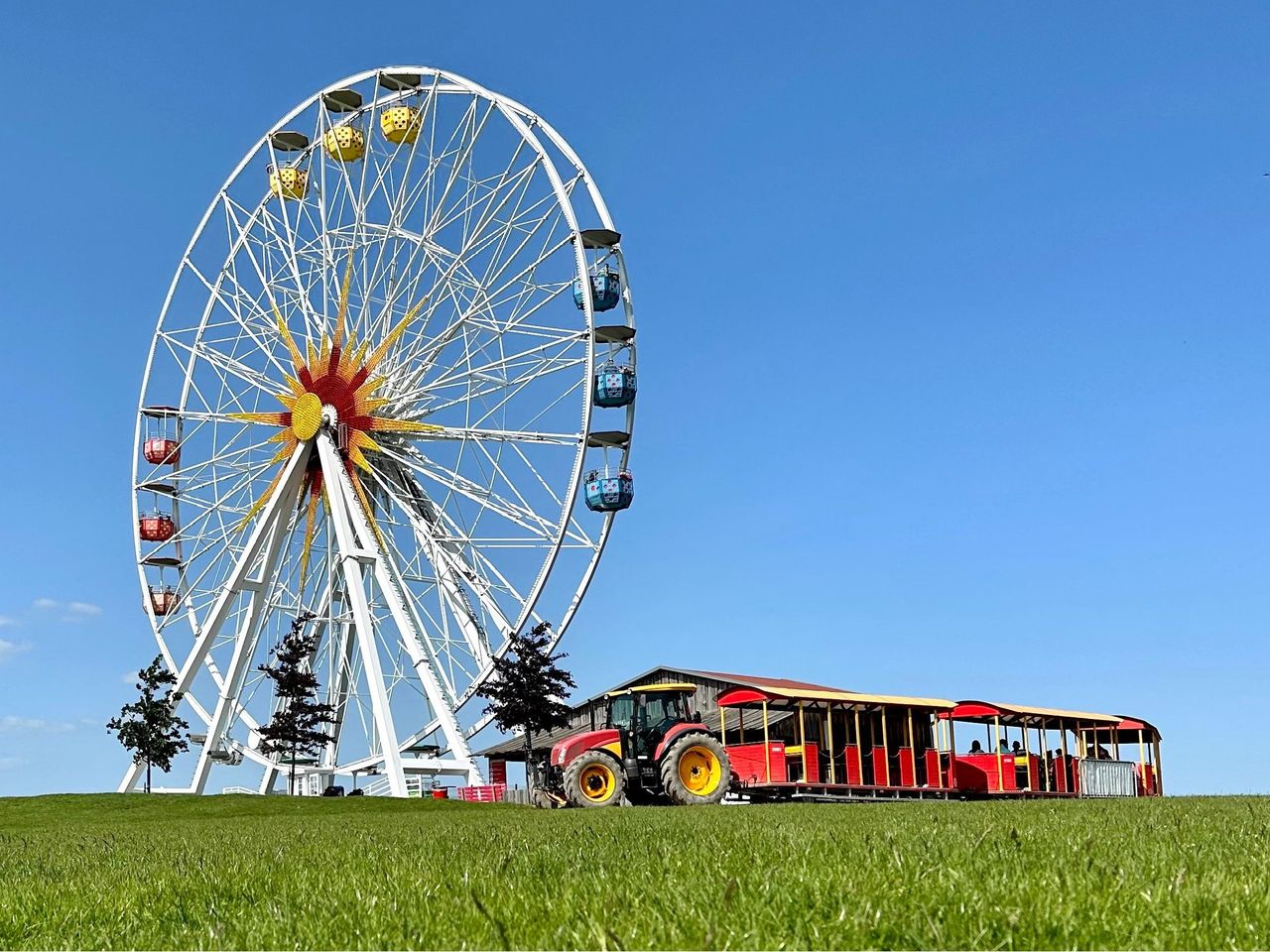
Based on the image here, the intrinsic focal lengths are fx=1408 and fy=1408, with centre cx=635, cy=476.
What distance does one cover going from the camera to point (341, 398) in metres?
38.3

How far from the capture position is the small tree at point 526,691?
122 feet

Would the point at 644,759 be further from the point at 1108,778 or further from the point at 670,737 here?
the point at 1108,778

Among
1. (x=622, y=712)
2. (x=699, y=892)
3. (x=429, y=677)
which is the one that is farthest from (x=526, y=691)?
(x=699, y=892)

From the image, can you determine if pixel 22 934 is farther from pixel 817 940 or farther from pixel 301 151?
pixel 301 151

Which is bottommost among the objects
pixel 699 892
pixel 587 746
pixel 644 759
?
pixel 699 892

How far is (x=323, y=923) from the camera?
14.1ft

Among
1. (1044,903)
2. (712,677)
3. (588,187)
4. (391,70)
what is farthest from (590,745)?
(391,70)

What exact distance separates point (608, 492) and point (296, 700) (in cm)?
1133

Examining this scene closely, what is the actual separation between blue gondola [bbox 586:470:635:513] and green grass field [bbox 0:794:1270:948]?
2722 centimetres

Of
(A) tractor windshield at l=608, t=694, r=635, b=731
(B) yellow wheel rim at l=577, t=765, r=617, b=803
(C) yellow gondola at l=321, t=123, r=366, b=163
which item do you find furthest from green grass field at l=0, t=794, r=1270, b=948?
(C) yellow gondola at l=321, t=123, r=366, b=163

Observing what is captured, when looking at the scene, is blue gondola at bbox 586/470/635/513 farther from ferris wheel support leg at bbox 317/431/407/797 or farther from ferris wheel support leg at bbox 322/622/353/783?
ferris wheel support leg at bbox 322/622/353/783

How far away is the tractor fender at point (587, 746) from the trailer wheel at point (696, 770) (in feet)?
3.28

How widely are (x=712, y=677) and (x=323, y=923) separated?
35.8 m

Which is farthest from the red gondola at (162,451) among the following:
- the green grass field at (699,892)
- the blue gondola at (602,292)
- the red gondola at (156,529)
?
the green grass field at (699,892)
